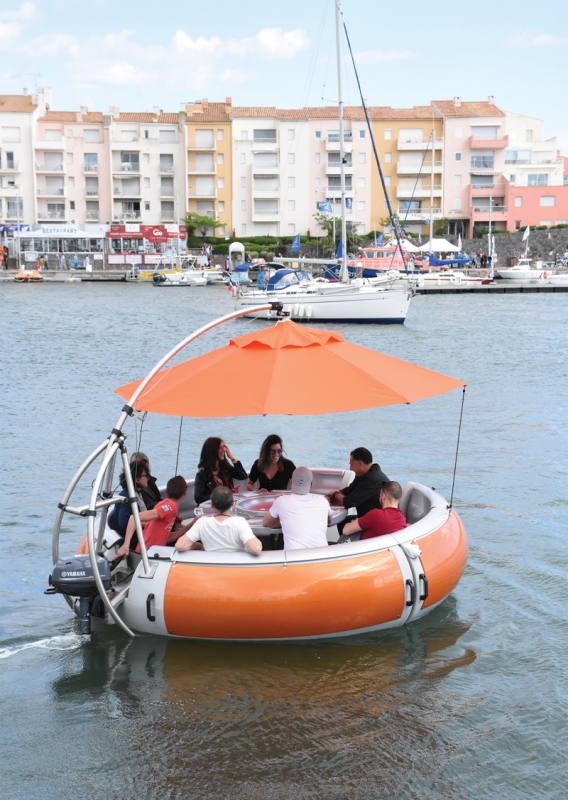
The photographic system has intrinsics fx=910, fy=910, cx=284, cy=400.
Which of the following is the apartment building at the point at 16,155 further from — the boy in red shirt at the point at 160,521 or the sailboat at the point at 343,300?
the boy in red shirt at the point at 160,521

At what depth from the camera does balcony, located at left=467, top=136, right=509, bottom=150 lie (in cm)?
9181

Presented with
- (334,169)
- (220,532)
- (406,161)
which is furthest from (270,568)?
(406,161)

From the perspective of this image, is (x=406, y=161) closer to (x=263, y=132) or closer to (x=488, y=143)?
(x=488, y=143)

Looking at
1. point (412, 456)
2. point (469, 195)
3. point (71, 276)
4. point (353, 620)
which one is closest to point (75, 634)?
point (353, 620)

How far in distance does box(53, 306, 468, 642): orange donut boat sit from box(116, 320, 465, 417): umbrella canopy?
0.02 m

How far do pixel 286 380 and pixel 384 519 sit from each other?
1609mm

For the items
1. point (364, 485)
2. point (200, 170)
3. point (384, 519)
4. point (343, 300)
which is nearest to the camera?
point (384, 519)

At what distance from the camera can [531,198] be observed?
9150 cm

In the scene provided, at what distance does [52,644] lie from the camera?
8781mm

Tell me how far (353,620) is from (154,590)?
179cm

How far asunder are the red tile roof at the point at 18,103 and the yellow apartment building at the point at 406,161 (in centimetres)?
3522

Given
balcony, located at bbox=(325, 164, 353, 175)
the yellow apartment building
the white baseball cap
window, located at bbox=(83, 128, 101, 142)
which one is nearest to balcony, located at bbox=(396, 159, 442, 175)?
the yellow apartment building

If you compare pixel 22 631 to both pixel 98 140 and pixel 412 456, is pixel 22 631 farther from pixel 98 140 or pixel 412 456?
pixel 98 140

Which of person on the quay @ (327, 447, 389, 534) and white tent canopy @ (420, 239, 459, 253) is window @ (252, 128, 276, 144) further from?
person on the quay @ (327, 447, 389, 534)
